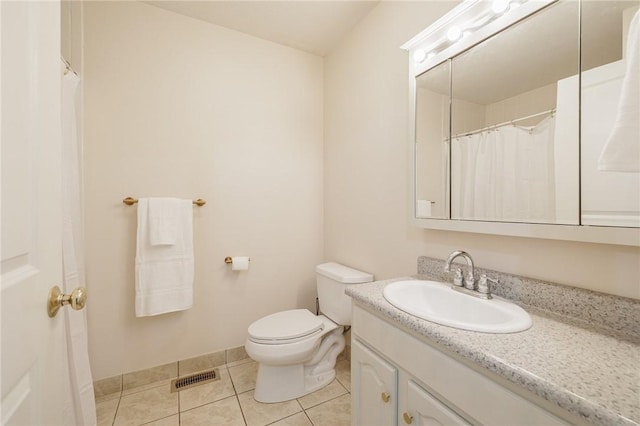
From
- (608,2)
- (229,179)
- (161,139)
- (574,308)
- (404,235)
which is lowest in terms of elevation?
(574,308)

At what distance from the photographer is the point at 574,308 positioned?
848 millimetres

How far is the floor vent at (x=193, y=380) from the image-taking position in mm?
1710

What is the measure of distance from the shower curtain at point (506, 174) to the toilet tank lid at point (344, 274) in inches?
27.5

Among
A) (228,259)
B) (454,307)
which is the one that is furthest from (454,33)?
(228,259)

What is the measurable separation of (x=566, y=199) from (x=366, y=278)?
42.3 inches

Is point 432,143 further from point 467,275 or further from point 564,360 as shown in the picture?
point 564,360

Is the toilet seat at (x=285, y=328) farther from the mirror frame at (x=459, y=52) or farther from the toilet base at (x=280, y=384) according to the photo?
the mirror frame at (x=459, y=52)

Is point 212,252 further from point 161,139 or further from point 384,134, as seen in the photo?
point 384,134

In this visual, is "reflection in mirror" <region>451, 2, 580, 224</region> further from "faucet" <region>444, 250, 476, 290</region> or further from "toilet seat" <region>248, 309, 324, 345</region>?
"toilet seat" <region>248, 309, 324, 345</region>

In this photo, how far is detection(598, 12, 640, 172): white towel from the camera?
2.27 ft

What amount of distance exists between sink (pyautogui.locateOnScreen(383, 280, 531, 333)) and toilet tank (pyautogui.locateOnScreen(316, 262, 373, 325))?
1.72ft

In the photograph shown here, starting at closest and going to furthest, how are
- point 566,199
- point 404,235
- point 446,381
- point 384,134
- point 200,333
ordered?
point 446,381
point 566,199
point 404,235
point 384,134
point 200,333

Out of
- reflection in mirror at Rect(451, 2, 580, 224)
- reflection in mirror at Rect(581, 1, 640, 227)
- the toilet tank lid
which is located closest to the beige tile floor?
the toilet tank lid

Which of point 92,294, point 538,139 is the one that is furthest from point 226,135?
point 538,139
